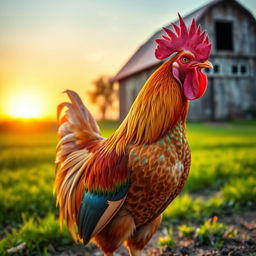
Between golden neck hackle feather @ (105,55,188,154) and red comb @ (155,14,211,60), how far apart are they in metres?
0.07

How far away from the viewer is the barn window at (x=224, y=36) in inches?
272

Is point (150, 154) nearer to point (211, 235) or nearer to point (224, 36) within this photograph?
point (211, 235)

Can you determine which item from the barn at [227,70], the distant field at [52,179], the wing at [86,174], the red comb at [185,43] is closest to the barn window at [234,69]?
the barn at [227,70]

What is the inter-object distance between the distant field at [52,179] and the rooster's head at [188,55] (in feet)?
6.33

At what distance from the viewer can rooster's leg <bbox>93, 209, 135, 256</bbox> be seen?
1523 millimetres

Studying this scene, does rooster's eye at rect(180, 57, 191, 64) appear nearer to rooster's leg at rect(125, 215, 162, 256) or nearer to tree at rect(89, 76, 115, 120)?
rooster's leg at rect(125, 215, 162, 256)

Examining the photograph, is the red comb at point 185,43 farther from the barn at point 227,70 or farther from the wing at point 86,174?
the barn at point 227,70

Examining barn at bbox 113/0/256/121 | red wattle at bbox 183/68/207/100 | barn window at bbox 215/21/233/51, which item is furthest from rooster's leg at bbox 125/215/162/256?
barn window at bbox 215/21/233/51

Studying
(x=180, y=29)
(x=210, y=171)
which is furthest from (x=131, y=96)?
(x=180, y=29)

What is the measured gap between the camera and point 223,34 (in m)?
7.19

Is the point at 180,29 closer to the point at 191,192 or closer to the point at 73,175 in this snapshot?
the point at 73,175

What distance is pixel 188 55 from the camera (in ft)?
4.76

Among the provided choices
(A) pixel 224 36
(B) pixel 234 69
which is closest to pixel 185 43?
(B) pixel 234 69

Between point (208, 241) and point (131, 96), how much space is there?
4020 mm
